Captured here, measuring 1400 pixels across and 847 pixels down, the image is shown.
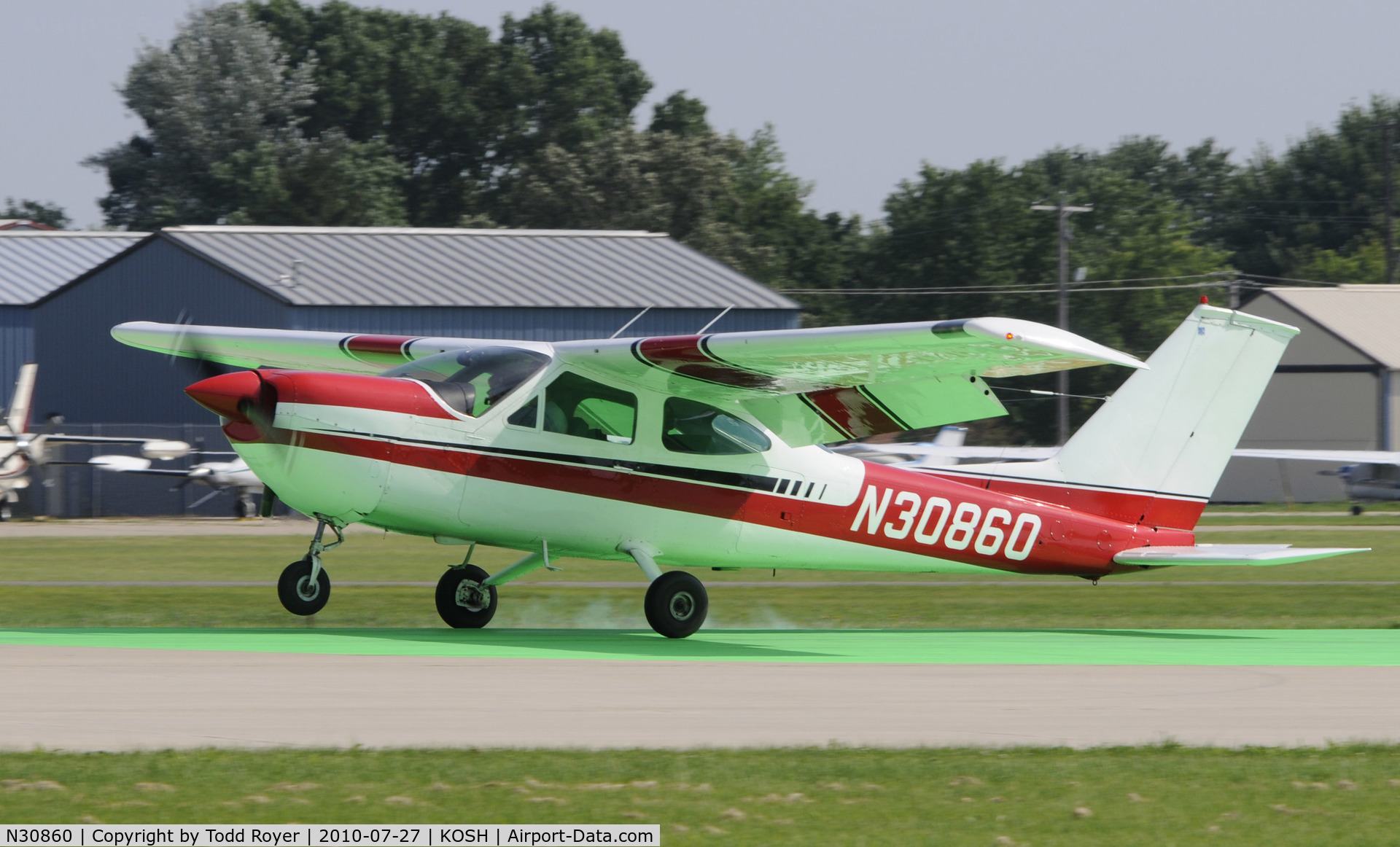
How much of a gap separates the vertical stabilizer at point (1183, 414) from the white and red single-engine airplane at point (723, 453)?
0.02 m

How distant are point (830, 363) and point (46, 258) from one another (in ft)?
153

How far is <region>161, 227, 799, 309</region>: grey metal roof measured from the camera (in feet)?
145

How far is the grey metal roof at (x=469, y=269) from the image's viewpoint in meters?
44.2

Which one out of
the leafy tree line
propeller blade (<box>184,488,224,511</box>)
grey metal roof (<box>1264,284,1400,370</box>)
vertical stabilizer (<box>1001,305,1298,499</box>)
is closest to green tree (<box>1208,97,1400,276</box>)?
the leafy tree line

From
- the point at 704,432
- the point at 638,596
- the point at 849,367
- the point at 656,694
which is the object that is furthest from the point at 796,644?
the point at 638,596

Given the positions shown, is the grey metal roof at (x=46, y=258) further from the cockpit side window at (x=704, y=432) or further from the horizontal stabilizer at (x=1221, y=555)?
the horizontal stabilizer at (x=1221, y=555)

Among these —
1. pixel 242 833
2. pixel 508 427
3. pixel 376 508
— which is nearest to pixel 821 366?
pixel 508 427

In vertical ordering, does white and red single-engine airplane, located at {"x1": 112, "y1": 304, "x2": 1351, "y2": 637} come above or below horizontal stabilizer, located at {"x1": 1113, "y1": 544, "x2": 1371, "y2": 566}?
above

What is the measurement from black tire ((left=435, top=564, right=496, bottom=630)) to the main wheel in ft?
5.07

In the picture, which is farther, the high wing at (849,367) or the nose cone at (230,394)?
the nose cone at (230,394)

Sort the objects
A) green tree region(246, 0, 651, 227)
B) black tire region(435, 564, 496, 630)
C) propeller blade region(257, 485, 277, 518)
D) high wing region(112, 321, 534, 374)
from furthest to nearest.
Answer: green tree region(246, 0, 651, 227)
high wing region(112, 321, 534, 374)
black tire region(435, 564, 496, 630)
propeller blade region(257, 485, 277, 518)

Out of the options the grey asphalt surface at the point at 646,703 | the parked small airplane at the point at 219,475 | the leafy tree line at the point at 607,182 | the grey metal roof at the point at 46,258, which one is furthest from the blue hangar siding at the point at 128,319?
the grey asphalt surface at the point at 646,703

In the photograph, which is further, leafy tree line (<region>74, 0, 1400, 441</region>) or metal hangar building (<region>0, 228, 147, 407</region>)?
leafy tree line (<region>74, 0, 1400, 441</region>)

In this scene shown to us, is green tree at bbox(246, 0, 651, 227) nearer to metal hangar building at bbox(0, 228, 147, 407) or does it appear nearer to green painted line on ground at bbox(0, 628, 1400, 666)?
metal hangar building at bbox(0, 228, 147, 407)
